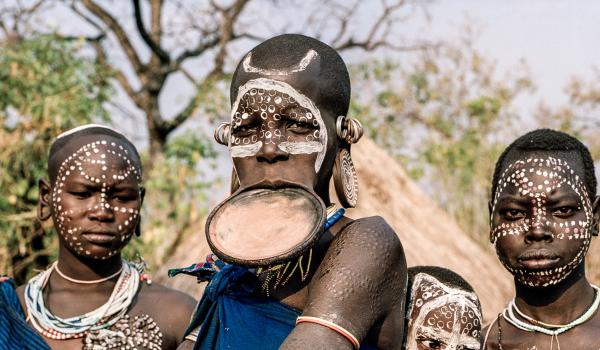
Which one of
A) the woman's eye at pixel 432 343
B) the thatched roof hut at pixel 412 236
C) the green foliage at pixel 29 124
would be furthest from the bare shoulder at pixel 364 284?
the green foliage at pixel 29 124

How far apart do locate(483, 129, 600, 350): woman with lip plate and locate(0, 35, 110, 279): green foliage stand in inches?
188

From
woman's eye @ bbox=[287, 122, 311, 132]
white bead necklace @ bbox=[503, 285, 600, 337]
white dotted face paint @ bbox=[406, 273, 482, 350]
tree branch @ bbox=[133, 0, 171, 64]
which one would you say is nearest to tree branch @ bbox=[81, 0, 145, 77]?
tree branch @ bbox=[133, 0, 171, 64]

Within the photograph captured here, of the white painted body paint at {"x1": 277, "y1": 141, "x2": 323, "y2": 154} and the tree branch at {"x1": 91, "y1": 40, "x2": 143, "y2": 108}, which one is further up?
the white painted body paint at {"x1": 277, "y1": 141, "x2": 323, "y2": 154}

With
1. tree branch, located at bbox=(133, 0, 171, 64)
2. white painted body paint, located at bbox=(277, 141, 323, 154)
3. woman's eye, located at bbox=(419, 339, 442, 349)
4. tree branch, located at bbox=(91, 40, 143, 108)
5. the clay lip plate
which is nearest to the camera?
the clay lip plate

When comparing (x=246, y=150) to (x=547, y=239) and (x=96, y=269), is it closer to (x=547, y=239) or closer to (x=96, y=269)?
(x=547, y=239)

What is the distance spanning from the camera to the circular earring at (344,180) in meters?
2.33

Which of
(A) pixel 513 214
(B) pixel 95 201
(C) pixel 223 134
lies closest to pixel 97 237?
(B) pixel 95 201

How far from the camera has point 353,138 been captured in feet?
7.70

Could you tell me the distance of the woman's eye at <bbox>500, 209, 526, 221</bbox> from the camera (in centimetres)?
349

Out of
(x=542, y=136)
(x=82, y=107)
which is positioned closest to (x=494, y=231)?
(x=542, y=136)

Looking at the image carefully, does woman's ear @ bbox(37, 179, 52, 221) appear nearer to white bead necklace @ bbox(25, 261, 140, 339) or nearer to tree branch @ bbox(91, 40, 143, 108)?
white bead necklace @ bbox(25, 261, 140, 339)

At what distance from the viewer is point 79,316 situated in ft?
13.1

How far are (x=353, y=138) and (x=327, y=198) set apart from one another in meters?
0.19

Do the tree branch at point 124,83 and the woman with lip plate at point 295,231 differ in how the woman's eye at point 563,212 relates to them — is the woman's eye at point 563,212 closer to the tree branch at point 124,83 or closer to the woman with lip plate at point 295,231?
the woman with lip plate at point 295,231
